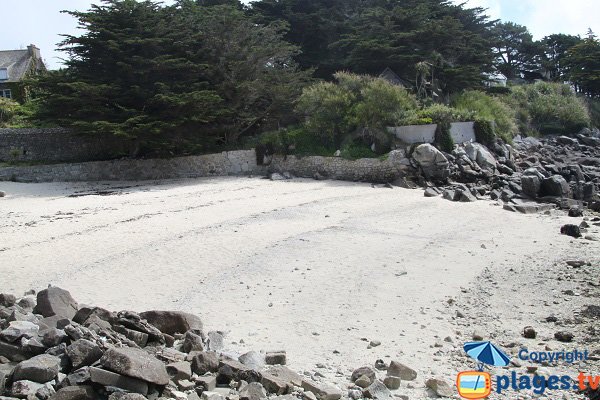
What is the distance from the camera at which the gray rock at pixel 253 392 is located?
520 centimetres

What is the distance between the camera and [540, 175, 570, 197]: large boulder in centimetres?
1880

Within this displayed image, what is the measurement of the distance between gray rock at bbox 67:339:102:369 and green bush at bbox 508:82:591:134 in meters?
31.9

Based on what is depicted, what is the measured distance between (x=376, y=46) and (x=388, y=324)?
77.0 ft

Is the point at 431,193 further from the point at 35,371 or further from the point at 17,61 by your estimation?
the point at 17,61

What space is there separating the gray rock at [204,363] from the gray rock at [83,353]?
1.02 m

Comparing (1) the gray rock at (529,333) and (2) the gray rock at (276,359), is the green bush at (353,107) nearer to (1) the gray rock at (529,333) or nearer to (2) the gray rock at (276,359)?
(1) the gray rock at (529,333)

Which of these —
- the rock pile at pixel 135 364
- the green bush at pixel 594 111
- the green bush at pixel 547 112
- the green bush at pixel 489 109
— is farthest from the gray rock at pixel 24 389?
the green bush at pixel 594 111

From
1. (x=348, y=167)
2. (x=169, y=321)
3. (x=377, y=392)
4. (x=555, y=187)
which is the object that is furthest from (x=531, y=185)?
(x=169, y=321)

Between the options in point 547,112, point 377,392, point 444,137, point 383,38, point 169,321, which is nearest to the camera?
point 377,392

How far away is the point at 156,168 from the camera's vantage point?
926 inches

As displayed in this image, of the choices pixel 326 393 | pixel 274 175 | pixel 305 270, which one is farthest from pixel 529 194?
pixel 326 393

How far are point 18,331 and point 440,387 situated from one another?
4.72 metres

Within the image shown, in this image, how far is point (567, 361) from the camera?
22.0 ft

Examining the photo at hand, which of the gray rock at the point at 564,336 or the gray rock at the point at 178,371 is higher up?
the gray rock at the point at 178,371
